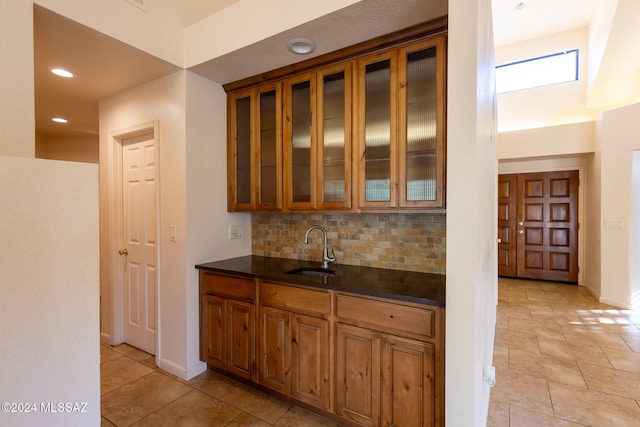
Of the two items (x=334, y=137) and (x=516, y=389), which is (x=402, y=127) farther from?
(x=516, y=389)

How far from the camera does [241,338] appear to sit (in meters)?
2.45

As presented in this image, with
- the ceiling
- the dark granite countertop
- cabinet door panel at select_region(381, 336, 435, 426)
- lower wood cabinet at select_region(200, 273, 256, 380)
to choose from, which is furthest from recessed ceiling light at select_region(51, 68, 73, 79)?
cabinet door panel at select_region(381, 336, 435, 426)

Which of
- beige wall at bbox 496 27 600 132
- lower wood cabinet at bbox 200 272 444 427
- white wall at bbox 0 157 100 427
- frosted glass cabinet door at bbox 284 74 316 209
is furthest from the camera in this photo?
beige wall at bbox 496 27 600 132

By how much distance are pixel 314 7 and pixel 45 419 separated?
2.38 meters

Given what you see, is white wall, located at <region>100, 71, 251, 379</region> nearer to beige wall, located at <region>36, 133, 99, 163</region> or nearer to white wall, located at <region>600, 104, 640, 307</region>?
beige wall, located at <region>36, 133, 99, 163</region>

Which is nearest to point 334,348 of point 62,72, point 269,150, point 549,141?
point 269,150

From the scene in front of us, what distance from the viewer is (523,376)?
2.72m

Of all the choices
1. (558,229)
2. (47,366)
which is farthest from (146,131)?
(558,229)

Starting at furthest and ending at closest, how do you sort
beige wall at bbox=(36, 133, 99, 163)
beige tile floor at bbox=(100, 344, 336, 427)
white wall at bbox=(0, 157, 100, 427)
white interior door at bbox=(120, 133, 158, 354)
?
beige wall at bbox=(36, 133, 99, 163) → white interior door at bbox=(120, 133, 158, 354) → beige tile floor at bbox=(100, 344, 336, 427) → white wall at bbox=(0, 157, 100, 427)

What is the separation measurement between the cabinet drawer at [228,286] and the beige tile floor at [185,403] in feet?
2.41

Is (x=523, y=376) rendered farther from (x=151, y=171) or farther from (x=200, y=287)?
(x=151, y=171)

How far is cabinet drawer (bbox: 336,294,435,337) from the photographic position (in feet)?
5.48

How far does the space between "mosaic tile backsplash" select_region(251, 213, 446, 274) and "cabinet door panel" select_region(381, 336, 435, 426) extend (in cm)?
72

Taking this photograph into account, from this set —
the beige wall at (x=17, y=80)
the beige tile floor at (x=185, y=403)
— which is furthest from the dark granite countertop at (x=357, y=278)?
the beige wall at (x=17, y=80)
